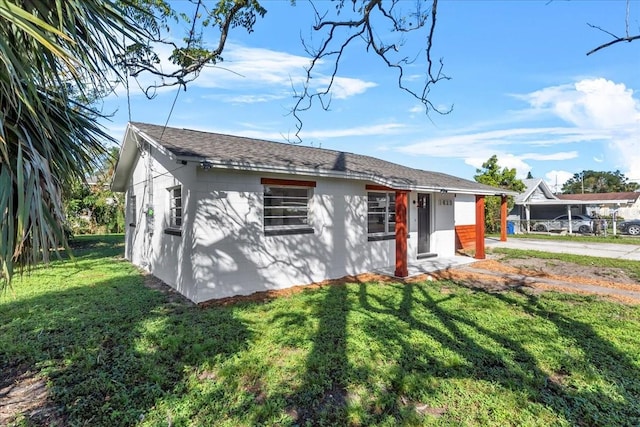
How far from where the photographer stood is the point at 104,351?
450 cm

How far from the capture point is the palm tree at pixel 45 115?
2283mm

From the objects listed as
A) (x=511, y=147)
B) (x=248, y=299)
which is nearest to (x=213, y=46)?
(x=248, y=299)

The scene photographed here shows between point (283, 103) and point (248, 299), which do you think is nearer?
point (283, 103)

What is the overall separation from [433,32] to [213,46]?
335cm

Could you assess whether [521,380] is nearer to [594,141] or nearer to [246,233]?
[246,233]

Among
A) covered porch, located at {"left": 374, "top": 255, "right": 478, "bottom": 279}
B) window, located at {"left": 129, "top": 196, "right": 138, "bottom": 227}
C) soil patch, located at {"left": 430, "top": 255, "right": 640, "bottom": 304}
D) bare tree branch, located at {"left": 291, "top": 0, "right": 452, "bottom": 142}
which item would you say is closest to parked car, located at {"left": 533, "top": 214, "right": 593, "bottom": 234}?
soil patch, located at {"left": 430, "top": 255, "right": 640, "bottom": 304}

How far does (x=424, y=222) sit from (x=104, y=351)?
35.4ft

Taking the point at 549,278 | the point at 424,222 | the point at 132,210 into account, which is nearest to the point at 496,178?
the point at 424,222

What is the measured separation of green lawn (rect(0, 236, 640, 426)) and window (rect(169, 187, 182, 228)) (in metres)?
2.12

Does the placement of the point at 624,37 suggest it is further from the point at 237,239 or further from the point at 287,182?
the point at 237,239

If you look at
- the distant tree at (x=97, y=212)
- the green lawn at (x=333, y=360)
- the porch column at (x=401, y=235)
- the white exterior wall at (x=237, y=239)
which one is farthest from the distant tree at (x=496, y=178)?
the distant tree at (x=97, y=212)

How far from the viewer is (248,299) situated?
7.02m

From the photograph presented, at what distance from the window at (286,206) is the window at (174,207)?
2230 mm

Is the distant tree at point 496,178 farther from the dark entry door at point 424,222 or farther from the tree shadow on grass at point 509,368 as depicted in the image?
the tree shadow on grass at point 509,368
